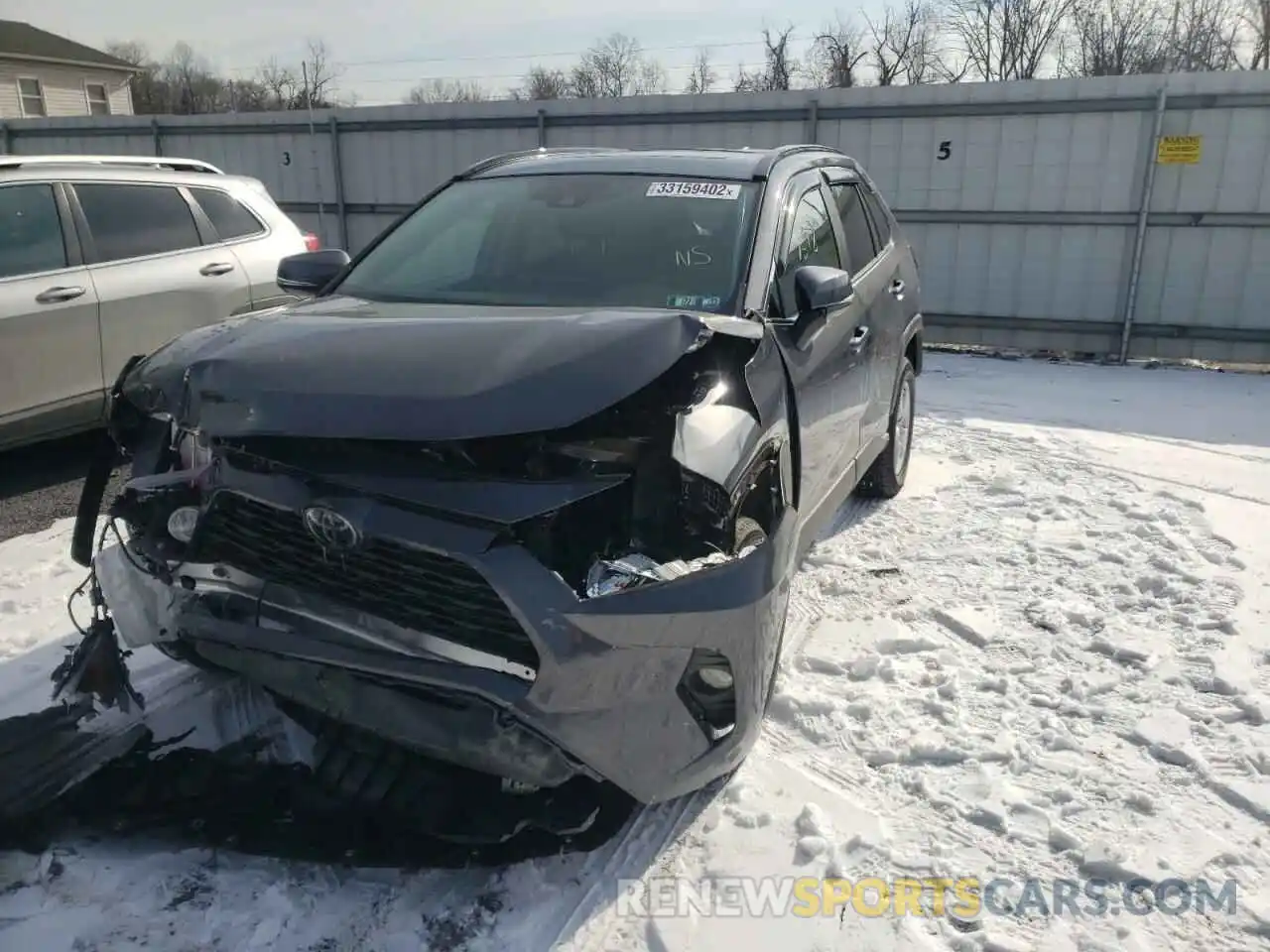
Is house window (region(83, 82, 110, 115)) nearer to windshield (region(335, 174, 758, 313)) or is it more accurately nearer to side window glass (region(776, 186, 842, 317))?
windshield (region(335, 174, 758, 313))

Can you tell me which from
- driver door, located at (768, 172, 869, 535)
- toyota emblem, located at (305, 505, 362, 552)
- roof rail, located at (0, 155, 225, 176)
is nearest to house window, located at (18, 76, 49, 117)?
roof rail, located at (0, 155, 225, 176)

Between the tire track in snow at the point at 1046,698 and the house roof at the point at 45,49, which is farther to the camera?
the house roof at the point at 45,49

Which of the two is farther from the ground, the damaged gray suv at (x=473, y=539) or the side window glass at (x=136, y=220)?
the side window glass at (x=136, y=220)

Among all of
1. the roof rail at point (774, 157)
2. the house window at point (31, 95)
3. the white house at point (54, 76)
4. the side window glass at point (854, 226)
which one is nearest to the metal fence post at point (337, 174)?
the side window glass at point (854, 226)

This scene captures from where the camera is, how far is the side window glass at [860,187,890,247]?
5043 millimetres

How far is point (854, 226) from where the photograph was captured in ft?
15.1

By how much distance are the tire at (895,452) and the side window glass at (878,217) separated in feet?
2.18

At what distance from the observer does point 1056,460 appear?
6234 millimetres

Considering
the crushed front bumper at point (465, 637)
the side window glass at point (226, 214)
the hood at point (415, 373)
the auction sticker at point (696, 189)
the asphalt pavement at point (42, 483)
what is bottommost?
the asphalt pavement at point (42, 483)

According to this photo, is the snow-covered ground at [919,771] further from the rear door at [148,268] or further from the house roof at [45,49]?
the house roof at [45,49]

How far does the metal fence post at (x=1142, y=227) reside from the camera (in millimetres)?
9258

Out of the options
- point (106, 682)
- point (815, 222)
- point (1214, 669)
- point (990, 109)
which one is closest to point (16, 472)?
point (106, 682)

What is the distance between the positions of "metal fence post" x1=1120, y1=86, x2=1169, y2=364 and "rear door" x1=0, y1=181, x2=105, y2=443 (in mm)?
9252

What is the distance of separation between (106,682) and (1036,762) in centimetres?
285
